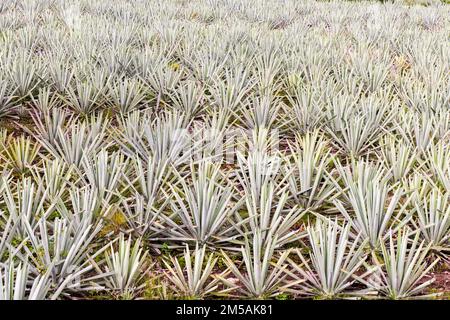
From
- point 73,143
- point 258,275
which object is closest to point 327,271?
point 258,275

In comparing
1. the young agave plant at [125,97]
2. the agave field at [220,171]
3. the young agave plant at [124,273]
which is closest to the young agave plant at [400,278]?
the agave field at [220,171]

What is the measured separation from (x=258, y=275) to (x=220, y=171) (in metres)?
0.86

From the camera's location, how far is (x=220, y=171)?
9.25ft

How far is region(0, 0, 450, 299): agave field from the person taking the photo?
Answer: 6.94 feet

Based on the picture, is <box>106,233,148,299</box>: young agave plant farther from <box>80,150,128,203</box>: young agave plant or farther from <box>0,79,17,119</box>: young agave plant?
<box>0,79,17,119</box>: young agave plant

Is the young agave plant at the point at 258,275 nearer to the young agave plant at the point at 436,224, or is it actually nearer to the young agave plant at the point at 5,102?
the young agave plant at the point at 436,224

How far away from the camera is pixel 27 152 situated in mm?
3031

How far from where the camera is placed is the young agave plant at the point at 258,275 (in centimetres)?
A: 208

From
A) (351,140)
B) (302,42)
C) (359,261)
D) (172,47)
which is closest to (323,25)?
(302,42)

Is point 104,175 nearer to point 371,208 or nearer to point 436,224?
point 371,208

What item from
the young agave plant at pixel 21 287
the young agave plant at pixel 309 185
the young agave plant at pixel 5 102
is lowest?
the young agave plant at pixel 21 287

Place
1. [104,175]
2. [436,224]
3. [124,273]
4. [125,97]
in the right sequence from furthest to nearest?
[125,97]
[104,175]
[436,224]
[124,273]

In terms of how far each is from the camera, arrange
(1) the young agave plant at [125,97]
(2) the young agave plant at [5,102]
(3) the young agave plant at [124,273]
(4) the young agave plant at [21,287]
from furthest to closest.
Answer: (1) the young agave plant at [125,97]
(2) the young agave plant at [5,102]
(3) the young agave plant at [124,273]
(4) the young agave plant at [21,287]

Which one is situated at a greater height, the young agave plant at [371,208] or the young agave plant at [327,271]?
the young agave plant at [371,208]
